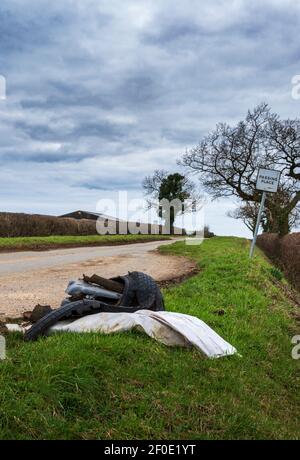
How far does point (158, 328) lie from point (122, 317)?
0.42m

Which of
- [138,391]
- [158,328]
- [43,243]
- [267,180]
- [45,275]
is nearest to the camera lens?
[138,391]

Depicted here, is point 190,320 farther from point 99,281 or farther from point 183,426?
point 183,426

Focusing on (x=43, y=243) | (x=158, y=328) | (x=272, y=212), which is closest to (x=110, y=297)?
(x=158, y=328)

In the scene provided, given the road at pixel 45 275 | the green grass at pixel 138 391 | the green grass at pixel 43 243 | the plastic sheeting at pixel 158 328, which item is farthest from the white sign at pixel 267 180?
the green grass at pixel 43 243

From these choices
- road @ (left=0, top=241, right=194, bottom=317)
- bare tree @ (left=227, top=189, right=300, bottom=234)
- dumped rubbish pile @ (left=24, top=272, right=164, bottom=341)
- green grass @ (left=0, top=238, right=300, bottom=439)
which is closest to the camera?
green grass @ (left=0, top=238, right=300, bottom=439)

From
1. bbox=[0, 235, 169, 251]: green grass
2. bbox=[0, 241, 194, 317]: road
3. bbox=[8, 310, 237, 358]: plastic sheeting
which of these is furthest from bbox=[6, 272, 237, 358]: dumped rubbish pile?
bbox=[0, 235, 169, 251]: green grass

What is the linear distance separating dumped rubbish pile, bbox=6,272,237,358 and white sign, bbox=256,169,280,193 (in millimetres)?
8418

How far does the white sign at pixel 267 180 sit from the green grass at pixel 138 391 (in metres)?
8.31

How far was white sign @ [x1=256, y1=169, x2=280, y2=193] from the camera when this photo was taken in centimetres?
1302

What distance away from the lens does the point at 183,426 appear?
3.20 m

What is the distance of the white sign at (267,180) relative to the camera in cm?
1302

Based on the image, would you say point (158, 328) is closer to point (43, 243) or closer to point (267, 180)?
point (267, 180)

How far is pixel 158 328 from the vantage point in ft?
15.3

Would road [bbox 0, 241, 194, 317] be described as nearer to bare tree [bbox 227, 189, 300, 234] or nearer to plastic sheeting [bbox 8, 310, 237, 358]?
plastic sheeting [bbox 8, 310, 237, 358]
